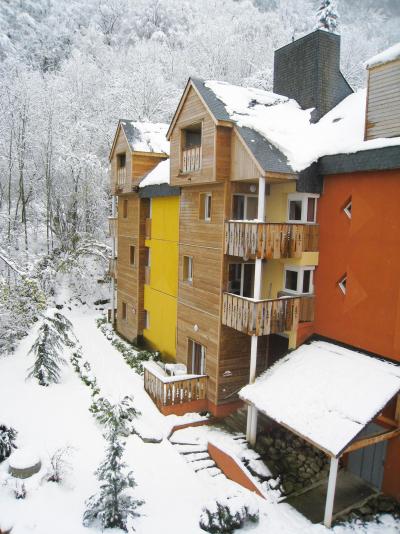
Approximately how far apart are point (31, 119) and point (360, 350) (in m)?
32.2

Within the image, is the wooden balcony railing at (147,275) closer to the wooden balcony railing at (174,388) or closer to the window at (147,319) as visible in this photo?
the window at (147,319)

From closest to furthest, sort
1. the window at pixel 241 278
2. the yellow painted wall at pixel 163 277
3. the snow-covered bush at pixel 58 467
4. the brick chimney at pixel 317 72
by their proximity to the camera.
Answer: the snow-covered bush at pixel 58 467 < the window at pixel 241 278 < the brick chimney at pixel 317 72 < the yellow painted wall at pixel 163 277

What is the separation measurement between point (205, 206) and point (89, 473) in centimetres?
1095

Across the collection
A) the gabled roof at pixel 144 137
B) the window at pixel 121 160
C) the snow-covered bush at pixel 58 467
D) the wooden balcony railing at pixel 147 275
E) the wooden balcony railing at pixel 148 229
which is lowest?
the snow-covered bush at pixel 58 467

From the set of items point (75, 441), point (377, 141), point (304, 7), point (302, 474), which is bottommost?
point (302, 474)

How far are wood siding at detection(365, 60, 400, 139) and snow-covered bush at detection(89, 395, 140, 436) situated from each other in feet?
37.9

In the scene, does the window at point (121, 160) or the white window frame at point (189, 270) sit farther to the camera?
the window at point (121, 160)

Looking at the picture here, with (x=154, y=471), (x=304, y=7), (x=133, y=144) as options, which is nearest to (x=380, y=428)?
(x=154, y=471)

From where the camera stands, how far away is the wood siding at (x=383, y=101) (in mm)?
12672

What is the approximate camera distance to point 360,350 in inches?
539

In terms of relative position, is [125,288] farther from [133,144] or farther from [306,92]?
[306,92]

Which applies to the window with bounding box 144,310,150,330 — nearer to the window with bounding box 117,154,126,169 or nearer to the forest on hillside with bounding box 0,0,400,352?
the forest on hillside with bounding box 0,0,400,352

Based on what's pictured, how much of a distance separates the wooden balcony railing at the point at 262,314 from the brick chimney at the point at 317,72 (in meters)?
8.11

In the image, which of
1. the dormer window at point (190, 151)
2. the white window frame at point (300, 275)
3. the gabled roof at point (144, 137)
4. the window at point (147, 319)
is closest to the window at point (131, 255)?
the window at point (147, 319)
